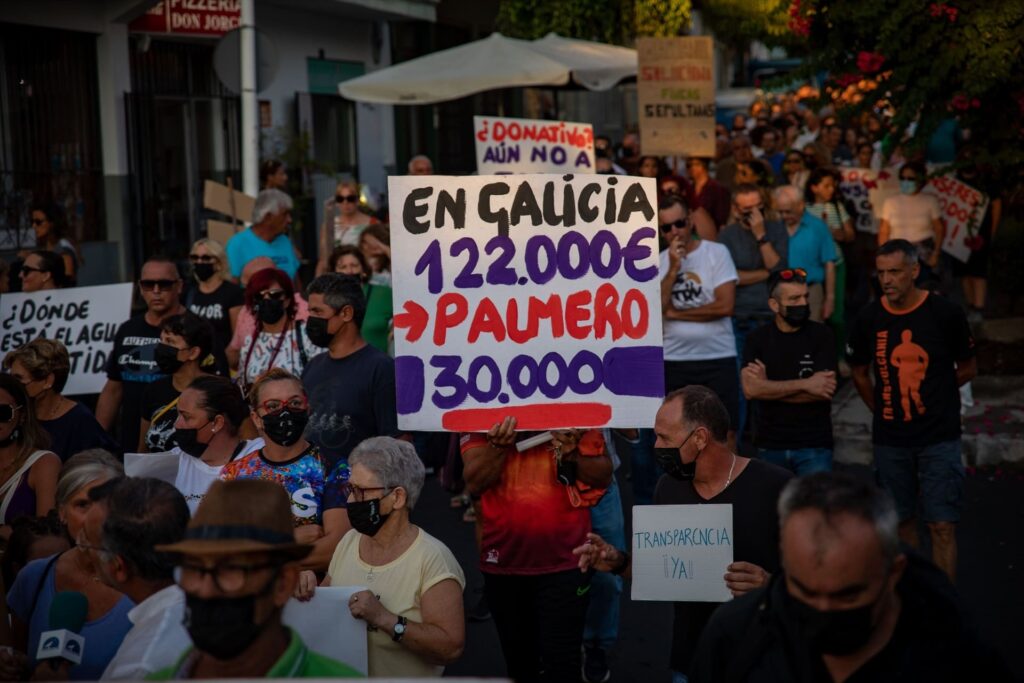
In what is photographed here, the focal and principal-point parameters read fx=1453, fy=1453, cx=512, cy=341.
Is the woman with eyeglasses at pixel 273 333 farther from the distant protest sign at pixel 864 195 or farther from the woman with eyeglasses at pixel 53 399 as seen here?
the distant protest sign at pixel 864 195

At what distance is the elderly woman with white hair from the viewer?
466 centimetres

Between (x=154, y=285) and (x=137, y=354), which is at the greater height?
(x=154, y=285)

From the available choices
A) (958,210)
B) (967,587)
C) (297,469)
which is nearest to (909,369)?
(967,587)

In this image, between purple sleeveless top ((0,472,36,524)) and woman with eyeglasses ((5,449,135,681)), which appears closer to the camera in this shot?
woman with eyeglasses ((5,449,135,681))

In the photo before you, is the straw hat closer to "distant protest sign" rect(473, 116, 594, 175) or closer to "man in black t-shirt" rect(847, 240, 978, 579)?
"man in black t-shirt" rect(847, 240, 978, 579)

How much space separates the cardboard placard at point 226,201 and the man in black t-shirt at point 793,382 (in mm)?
6194

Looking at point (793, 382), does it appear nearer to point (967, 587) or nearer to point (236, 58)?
point (967, 587)

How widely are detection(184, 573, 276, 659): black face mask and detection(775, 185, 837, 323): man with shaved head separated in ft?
27.8

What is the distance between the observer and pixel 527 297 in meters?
5.59

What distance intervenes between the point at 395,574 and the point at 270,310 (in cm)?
327

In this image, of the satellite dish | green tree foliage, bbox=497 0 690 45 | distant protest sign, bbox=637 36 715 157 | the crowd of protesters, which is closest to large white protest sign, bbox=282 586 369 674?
the crowd of protesters

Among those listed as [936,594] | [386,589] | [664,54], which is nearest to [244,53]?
[664,54]

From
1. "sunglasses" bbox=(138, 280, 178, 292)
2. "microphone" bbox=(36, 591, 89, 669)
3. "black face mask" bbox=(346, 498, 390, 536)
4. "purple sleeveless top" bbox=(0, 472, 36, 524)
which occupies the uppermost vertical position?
"sunglasses" bbox=(138, 280, 178, 292)

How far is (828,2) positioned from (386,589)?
834 cm
